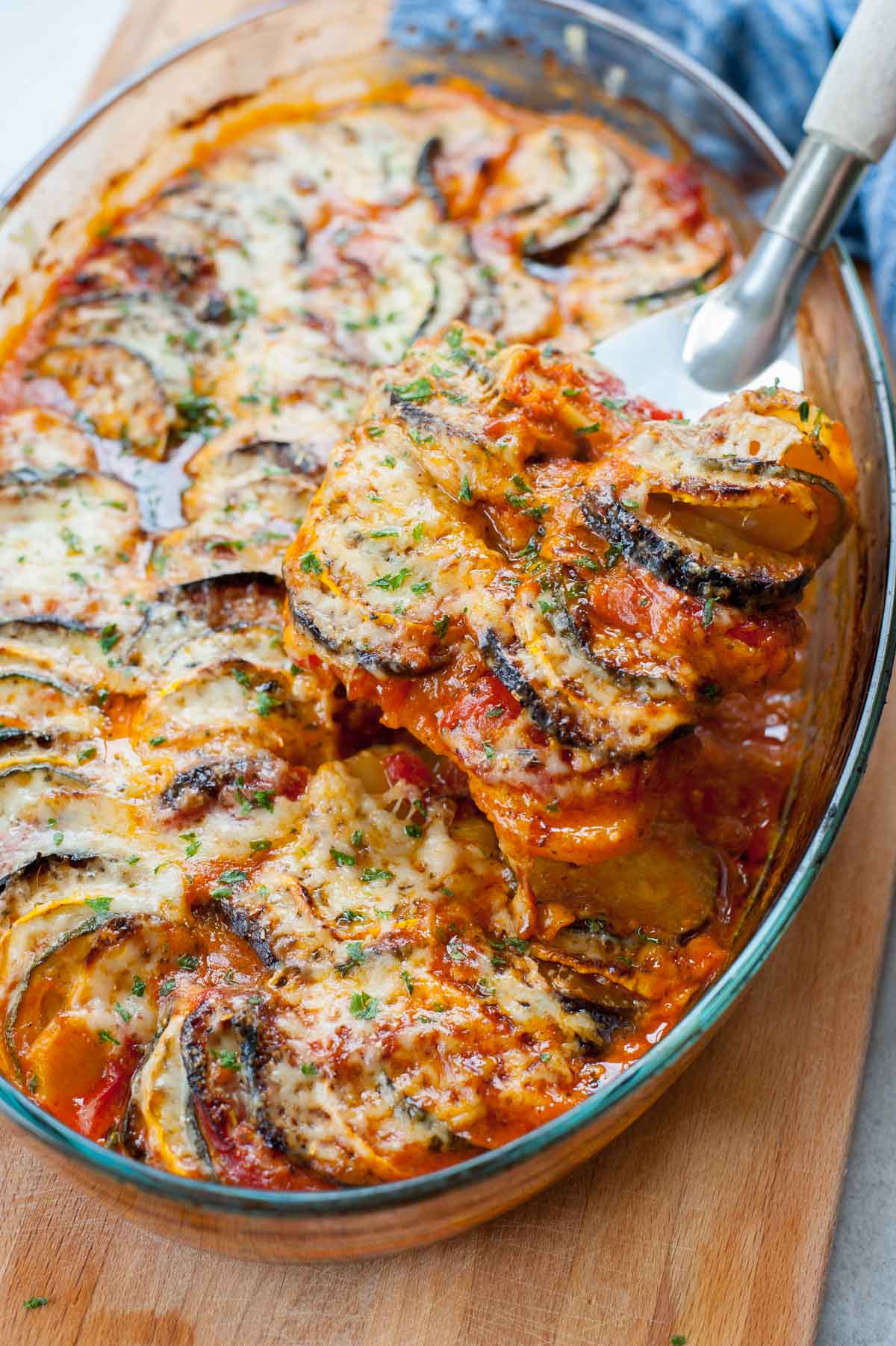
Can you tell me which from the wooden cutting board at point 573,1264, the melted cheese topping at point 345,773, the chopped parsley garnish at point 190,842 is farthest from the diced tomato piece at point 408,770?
the wooden cutting board at point 573,1264

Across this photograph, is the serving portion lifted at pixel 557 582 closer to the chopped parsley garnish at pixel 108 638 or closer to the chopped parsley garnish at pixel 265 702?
the chopped parsley garnish at pixel 265 702

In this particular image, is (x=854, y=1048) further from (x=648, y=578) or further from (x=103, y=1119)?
(x=103, y=1119)

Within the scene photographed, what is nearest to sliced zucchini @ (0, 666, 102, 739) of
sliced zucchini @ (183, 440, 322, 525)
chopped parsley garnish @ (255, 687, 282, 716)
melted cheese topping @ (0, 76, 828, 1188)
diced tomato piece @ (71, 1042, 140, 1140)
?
→ melted cheese topping @ (0, 76, 828, 1188)

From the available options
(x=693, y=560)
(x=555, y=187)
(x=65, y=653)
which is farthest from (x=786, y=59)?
(x=65, y=653)

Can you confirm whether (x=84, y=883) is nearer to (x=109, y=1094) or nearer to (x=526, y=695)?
(x=109, y=1094)

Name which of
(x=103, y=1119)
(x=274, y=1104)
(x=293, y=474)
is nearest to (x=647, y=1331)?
(x=274, y=1104)
